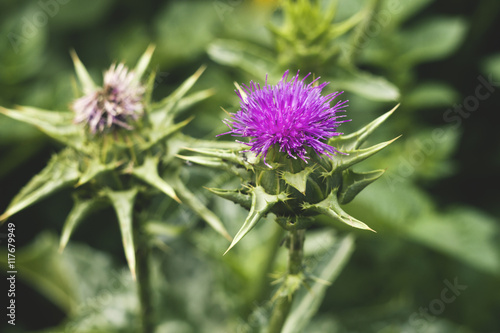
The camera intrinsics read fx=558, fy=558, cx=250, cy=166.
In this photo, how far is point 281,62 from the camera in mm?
3068

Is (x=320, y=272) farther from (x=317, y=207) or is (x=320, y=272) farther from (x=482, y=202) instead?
(x=482, y=202)

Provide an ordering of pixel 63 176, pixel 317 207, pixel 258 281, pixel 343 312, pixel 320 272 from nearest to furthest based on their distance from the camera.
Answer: pixel 317 207
pixel 63 176
pixel 320 272
pixel 258 281
pixel 343 312

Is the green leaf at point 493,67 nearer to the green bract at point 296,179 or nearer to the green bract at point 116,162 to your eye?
the green bract at point 296,179

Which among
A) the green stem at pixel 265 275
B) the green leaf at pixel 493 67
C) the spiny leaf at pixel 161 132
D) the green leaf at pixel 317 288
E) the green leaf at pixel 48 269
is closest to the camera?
the spiny leaf at pixel 161 132

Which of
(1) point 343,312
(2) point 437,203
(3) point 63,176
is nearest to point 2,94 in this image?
(3) point 63,176

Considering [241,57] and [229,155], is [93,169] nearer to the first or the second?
[229,155]

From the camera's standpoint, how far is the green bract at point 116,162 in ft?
7.86

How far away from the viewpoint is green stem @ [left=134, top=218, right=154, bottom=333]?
2652 mm

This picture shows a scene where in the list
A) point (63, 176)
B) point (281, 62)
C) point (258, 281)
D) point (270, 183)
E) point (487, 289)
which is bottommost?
point (487, 289)

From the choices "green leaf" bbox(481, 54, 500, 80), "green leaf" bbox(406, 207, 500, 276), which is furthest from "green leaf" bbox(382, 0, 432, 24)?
"green leaf" bbox(406, 207, 500, 276)

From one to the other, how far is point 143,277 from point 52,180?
68 cm

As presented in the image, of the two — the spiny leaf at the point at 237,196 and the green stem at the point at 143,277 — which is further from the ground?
the green stem at the point at 143,277

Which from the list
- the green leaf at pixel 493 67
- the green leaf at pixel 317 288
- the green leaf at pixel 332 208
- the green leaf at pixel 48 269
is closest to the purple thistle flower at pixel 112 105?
the green leaf at pixel 332 208

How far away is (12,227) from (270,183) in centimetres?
243
